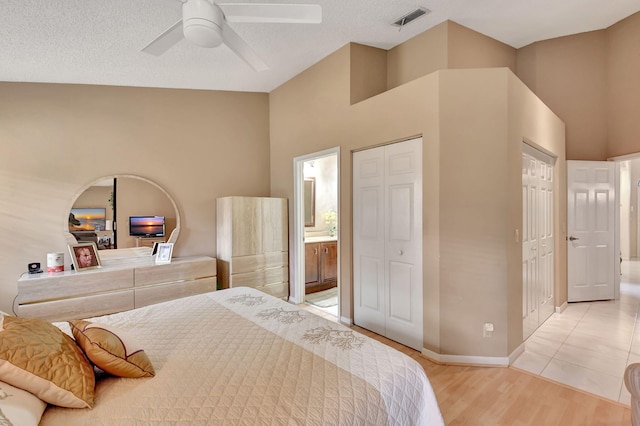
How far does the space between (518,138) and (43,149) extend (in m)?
4.65

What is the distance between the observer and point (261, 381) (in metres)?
1.28

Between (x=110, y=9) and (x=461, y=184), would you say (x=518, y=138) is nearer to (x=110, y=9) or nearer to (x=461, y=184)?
(x=461, y=184)

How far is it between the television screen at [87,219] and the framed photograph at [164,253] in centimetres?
62

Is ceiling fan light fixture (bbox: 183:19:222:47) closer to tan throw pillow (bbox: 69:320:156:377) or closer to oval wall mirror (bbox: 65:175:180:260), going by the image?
tan throw pillow (bbox: 69:320:156:377)

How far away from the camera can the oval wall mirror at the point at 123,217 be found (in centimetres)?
350

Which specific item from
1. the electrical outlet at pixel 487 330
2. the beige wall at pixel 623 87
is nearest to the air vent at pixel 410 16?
the electrical outlet at pixel 487 330

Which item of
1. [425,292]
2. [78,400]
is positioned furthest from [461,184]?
[78,400]

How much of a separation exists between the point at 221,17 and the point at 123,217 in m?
2.87

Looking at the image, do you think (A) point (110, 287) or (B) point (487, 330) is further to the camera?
(A) point (110, 287)

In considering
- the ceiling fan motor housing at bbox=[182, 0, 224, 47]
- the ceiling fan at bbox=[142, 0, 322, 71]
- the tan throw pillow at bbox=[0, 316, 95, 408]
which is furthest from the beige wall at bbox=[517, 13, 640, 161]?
the tan throw pillow at bbox=[0, 316, 95, 408]

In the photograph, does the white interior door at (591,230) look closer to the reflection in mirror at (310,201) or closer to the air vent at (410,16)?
the air vent at (410,16)

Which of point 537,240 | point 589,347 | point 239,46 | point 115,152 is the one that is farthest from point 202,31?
point 589,347

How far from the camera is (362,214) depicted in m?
3.34

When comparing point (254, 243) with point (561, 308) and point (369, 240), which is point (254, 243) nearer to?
point (369, 240)
